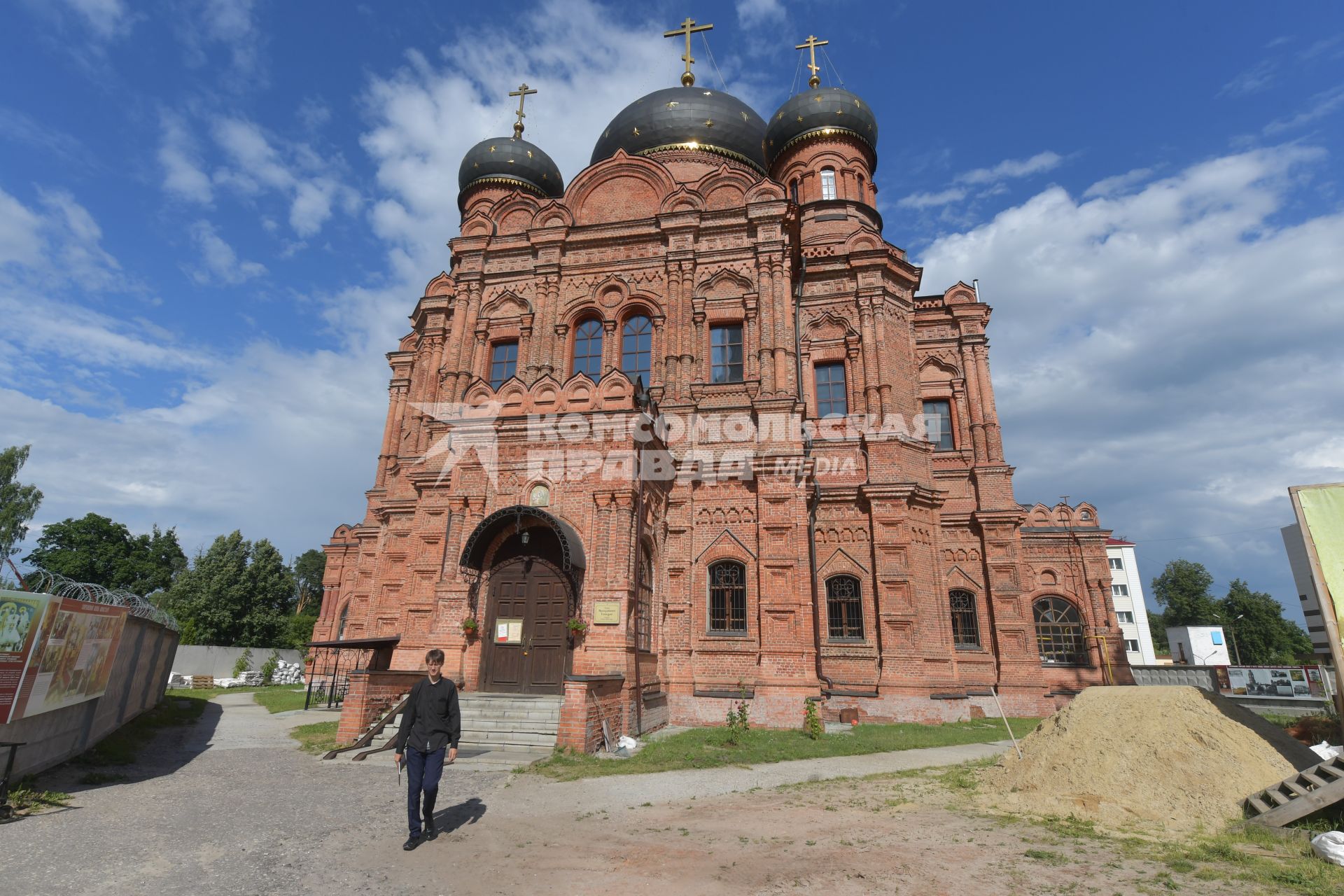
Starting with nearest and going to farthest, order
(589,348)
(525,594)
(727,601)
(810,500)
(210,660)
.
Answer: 1. (525,594)
2. (727,601)
3. (810,500)
4. (589,348)
5. (210,660)

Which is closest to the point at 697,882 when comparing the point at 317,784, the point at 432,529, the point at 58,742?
the point at 317,784

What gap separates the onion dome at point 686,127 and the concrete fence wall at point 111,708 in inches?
673

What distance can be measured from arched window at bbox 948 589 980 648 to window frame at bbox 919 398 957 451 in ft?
13.3

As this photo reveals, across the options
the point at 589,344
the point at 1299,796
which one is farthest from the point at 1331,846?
the point at 589,344

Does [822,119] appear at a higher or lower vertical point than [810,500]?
higher

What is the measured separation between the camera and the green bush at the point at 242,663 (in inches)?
1168

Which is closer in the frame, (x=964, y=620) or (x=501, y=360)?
(x=964, y=620)

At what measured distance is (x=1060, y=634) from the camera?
19406 millimetres

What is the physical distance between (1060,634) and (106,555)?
5600cm

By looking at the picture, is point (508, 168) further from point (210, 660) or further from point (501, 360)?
point (210, 660)

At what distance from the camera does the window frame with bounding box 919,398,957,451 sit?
63.4 ft

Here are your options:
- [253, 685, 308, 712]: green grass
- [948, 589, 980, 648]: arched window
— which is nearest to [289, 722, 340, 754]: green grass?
[253, 685, 308, 712]: green grass

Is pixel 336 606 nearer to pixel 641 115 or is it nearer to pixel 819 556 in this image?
pixel 819 556

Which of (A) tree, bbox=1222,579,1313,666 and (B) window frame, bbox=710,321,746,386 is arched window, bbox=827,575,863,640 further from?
(A) tree, bbox=1222,579,1313,666
